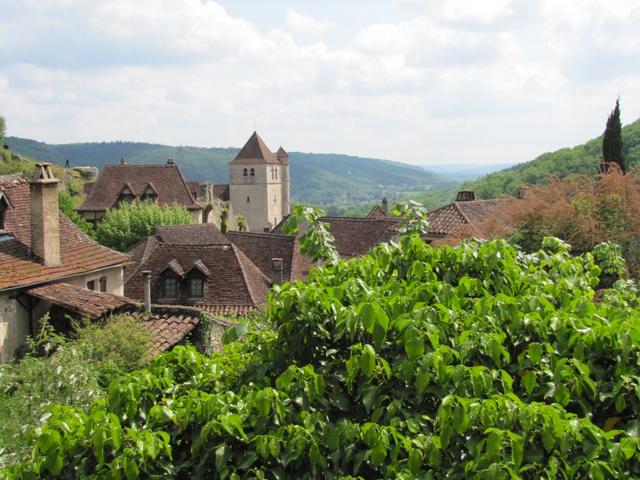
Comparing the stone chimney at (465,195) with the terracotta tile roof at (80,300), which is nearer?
the terracotta tile roof at (80,300)

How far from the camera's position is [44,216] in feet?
66.0

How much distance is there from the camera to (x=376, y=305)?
17.8 feet

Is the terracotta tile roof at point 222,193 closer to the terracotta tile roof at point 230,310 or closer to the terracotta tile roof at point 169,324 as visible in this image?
the terracotta tile roof at point 230,310

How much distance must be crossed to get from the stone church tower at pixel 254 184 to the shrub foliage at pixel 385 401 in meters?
81.9

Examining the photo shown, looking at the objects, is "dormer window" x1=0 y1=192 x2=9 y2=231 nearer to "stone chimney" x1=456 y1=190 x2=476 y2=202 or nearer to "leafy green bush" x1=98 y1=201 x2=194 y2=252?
"leafy green bush" x1=98 y1=201 x2=194 y2=252

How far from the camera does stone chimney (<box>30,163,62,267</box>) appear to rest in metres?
20.0

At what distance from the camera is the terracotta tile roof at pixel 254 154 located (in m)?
88.9

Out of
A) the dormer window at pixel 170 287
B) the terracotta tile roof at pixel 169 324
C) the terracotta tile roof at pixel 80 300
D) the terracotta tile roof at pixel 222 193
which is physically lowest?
the dormer window at pixel 170 287

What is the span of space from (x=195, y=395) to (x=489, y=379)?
2.41 m

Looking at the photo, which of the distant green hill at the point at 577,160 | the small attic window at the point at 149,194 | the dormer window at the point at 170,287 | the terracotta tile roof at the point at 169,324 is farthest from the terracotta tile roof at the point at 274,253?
the distant green hill at the point at 577,160

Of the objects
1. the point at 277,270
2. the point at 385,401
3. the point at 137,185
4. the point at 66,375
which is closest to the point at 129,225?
the point at 137,185

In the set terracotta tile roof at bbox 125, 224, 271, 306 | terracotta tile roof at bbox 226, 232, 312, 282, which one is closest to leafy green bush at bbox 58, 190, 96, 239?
terracotta tile roof at bbox 226, 232, 312, 282

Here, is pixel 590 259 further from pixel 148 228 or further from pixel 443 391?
pixel 148 228

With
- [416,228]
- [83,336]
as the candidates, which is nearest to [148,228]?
[83,336]
